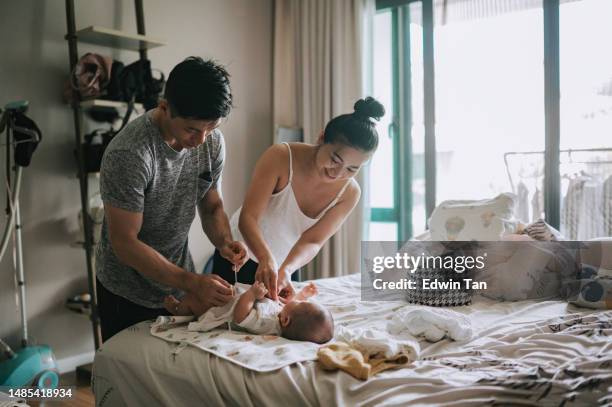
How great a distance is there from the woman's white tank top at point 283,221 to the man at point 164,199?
0.26m

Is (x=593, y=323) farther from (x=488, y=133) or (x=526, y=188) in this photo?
(x=488, y=133)

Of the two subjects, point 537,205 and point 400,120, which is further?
point 400,120

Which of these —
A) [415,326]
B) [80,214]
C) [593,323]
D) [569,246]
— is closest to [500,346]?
[415,326]

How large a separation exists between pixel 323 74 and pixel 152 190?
2.76 meters

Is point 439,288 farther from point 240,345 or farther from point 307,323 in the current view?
point 240,345

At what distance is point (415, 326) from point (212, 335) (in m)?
0.64

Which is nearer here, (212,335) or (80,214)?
(212,335)

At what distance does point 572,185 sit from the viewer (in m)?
3.31

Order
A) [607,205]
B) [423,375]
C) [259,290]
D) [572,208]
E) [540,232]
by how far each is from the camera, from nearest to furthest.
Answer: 1. [423,375]
2. [259,290]
3. [540,232]
4. [607,205]
5. [572,208]

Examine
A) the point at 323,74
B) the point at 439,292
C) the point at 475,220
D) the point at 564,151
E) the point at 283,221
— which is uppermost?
the point at 323,74

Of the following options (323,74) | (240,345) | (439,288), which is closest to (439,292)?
(439,288)

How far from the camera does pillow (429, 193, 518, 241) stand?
2.77m

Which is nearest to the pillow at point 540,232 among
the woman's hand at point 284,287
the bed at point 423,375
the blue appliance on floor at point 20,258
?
the bed at point 423,375

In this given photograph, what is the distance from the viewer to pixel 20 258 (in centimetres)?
271
